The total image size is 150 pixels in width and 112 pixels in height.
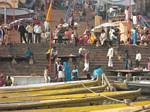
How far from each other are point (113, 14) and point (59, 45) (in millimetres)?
11221

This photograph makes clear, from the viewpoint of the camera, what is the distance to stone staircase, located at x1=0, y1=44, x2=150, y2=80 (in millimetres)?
29058

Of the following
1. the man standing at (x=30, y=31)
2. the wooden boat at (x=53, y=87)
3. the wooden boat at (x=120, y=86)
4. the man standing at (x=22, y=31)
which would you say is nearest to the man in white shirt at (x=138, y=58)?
the man standing at (x=30, y=31)

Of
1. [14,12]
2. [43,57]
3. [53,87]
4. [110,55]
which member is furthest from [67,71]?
[14,12]

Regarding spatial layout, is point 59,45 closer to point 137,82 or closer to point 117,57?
point 117,57

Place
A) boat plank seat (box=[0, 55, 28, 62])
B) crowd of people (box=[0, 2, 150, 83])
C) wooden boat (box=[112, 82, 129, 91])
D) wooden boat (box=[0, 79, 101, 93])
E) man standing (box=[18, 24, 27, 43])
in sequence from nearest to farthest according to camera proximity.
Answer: wooden boat (box=[112, 82, 129, 91]) → wooden boat (box=[0, 79, 101, 93]) → crowd of people (box=[0, 2, 150, 83]) → boat plank seat (box=[0, 55, 28, 62]) → man standing (box=[18, 24, 27, 43])

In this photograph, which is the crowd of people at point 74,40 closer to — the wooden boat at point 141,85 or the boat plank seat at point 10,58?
the boat plank seat at point 10,58

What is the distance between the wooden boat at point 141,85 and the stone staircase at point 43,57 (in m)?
9.82

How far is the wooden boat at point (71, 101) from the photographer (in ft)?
51.3

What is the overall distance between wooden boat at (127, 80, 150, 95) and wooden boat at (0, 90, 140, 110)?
1.27 feet

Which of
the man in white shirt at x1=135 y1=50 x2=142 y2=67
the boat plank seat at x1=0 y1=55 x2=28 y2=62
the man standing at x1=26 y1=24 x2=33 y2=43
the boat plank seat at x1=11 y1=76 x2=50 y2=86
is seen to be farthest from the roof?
the boat plank seat at x1=11 y1=76 x2=50 y2=86

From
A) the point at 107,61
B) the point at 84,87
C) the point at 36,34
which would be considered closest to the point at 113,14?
the point at 36,34

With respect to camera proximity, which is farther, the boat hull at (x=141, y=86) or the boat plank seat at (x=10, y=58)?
the boat plank seat at (x=10, y=58)

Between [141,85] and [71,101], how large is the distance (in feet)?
9.04

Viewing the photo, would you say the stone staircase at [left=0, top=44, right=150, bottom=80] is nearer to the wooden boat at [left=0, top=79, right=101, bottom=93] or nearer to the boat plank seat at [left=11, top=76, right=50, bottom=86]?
the boat plank seat at [left=11, top=76, right=50, bottom=86]
